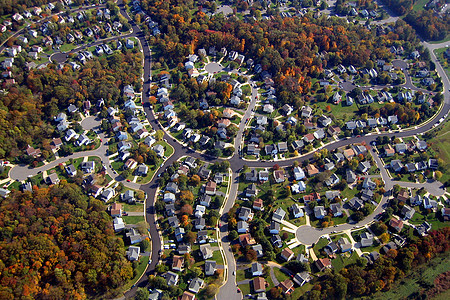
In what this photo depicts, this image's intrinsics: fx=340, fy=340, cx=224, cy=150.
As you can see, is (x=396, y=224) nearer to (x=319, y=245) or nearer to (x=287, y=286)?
(x=319, y=245)

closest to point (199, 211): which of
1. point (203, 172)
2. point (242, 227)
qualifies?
point (242, 227)

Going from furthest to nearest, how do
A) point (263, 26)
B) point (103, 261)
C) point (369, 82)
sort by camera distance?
1. point (263, 26)
2. point (369, 82)
3. point (103, 261)

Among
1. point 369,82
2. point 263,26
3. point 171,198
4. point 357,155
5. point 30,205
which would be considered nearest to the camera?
point 30,205

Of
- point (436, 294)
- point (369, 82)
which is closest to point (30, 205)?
point (436, 294)

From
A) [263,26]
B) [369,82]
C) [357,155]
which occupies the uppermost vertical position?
[263,26]

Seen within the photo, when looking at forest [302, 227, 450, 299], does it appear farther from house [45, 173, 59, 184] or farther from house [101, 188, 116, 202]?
house [45, 173, 59, 184]

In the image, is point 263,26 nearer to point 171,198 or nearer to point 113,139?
point 113,139
